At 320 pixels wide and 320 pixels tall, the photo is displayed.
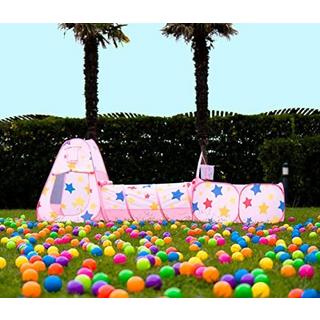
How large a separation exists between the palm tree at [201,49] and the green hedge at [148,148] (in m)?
0.68

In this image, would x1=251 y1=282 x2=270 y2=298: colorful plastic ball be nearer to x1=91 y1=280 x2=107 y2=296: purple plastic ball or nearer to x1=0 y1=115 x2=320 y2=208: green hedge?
x1=91 y1=280 x2=107 y2=296: purple plastic ball

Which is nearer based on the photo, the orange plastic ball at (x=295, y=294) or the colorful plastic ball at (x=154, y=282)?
the orange plastic ball at (x=295, y=294)

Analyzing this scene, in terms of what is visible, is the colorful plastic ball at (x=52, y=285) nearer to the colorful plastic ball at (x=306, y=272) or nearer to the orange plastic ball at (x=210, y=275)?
the orange plastic ball at (x=210, y=275)

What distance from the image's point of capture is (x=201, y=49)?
514 inches

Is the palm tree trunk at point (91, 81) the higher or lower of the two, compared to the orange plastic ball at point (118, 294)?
higher

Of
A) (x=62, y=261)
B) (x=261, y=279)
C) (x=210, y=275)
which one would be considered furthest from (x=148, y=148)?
(x=261, y=279)

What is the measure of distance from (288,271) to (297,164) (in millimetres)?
8456

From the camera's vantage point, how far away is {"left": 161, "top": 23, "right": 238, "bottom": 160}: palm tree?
12758 mm

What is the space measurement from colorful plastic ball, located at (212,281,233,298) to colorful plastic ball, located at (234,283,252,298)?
5cm

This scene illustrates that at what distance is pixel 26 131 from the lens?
1345 cm

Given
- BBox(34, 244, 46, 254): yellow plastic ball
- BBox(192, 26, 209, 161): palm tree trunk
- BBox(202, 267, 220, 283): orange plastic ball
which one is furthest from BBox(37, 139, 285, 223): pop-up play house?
BBox(202, 267, 220, 283): orange plastic ball

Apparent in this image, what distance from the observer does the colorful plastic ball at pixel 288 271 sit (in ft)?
12.7

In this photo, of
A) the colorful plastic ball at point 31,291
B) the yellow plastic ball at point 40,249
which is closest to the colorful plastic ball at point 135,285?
the colorful plastic ball at point 31,291
